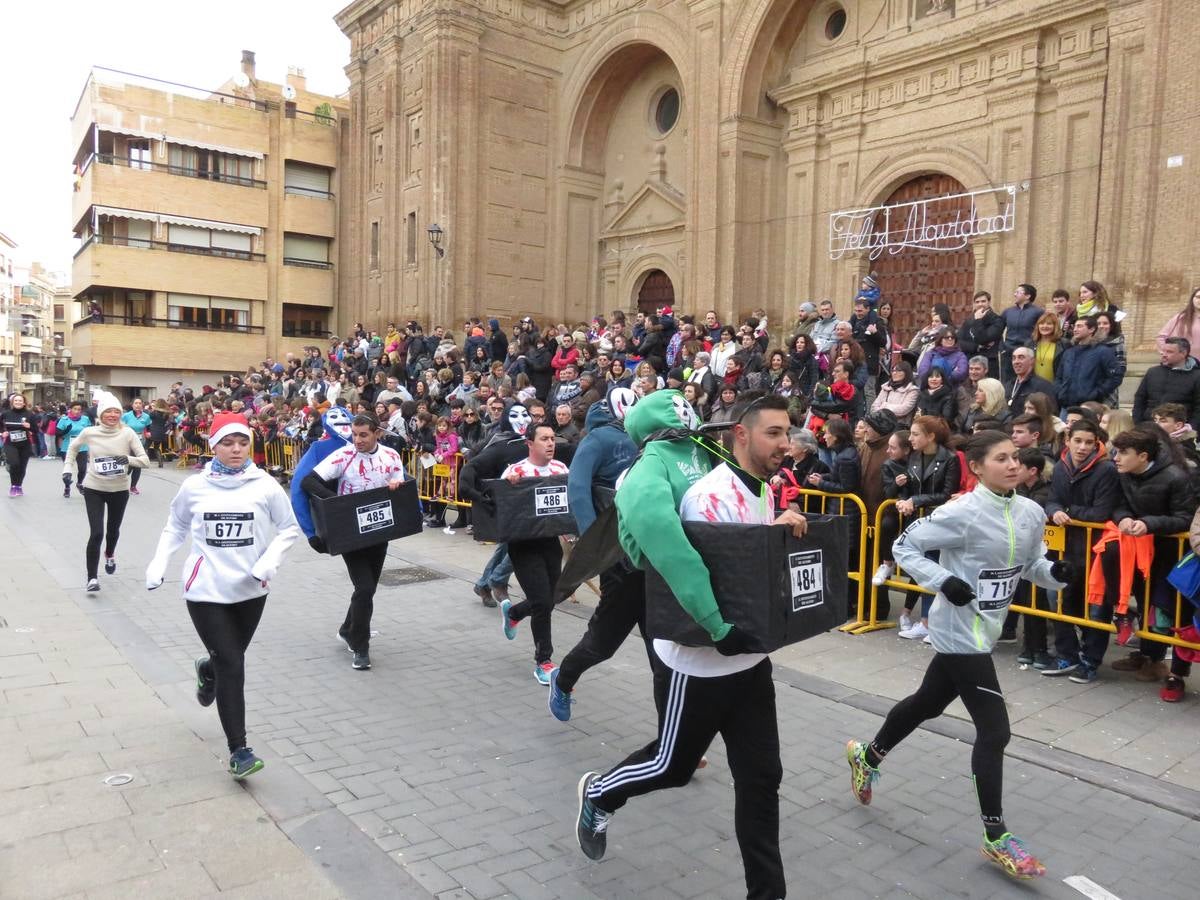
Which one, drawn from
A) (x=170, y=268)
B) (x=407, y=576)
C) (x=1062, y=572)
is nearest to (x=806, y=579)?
(x=1062, y=572)

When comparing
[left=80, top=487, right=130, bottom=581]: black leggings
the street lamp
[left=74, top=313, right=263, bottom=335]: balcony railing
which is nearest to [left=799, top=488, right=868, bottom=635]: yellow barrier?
[left=80, top=487, right=130, bottom=581]: black leggings

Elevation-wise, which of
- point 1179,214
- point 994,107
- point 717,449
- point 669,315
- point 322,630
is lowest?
point 322,630

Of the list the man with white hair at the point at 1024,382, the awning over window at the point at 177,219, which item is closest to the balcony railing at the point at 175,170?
the awning over window at the point at 177,219

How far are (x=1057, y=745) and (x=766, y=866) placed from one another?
2.98 meters

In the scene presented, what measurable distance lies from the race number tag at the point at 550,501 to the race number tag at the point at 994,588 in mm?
2964

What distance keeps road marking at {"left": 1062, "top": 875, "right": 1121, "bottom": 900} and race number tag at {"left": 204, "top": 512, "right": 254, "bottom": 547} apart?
4.28m

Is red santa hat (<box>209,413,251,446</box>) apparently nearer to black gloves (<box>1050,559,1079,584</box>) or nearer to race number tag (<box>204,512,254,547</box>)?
race number tag (<box>204,512,254,547</box>)

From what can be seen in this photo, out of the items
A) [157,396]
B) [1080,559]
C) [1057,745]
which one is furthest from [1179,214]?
[157,396]

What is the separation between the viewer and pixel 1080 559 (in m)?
6.59

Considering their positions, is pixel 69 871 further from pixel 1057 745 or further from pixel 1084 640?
pixel 1084 640

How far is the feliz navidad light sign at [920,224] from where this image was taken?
16344 millimetres

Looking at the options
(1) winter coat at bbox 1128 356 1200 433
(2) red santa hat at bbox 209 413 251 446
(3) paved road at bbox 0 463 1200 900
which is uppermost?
(1) winter coat at bbox 1128 356 1200 433

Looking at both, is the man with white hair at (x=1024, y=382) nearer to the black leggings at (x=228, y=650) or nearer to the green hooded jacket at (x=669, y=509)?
the green hooded jacket at (x=669, y=509)

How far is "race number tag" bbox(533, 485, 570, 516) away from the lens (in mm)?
6328
